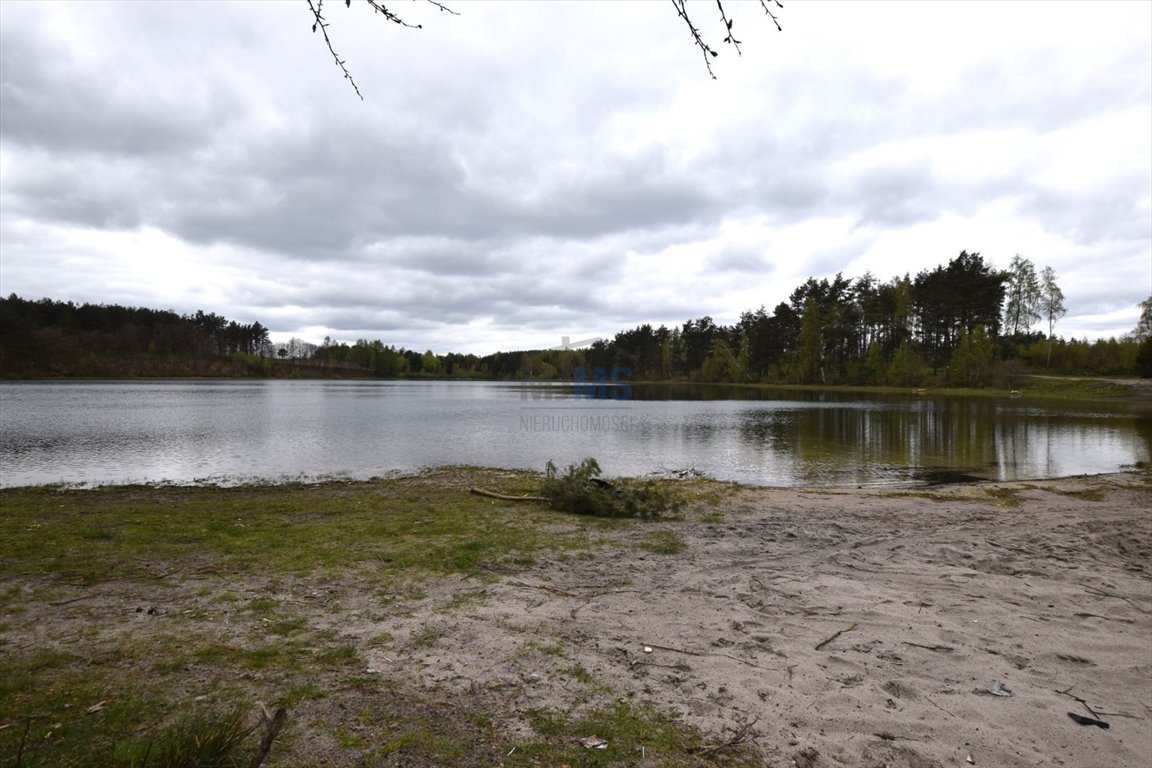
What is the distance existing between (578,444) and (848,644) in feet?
78.1

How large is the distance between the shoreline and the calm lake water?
10395 millimetres

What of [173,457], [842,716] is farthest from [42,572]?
[173,457]

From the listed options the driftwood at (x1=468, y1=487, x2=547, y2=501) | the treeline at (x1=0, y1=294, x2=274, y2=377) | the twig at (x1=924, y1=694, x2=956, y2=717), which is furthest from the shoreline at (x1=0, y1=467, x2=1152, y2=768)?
the treeline at (x1=0, y1=294, x2=274, y2=377)

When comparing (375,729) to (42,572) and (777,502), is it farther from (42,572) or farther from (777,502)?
(777,502)

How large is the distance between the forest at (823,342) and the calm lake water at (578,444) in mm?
41072

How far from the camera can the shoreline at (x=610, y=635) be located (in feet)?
12.8

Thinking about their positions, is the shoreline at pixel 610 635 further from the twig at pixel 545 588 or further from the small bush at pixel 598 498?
the small bush at pixel 598 498

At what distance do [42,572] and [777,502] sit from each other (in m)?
13.8

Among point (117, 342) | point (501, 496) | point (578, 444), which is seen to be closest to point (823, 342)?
point (578, 444)

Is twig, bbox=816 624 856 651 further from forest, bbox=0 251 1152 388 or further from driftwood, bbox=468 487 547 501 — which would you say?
forest, bbox=0 251 1152 388

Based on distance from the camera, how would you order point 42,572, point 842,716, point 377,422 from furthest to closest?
point 377,422 → point 42,572 → point 842,716

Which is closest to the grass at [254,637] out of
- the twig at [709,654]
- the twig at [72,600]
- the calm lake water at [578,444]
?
the twig at [72,600]

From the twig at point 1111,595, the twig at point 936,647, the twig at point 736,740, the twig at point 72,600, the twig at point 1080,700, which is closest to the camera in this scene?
the twig at point 736,740

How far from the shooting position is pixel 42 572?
278 inches
